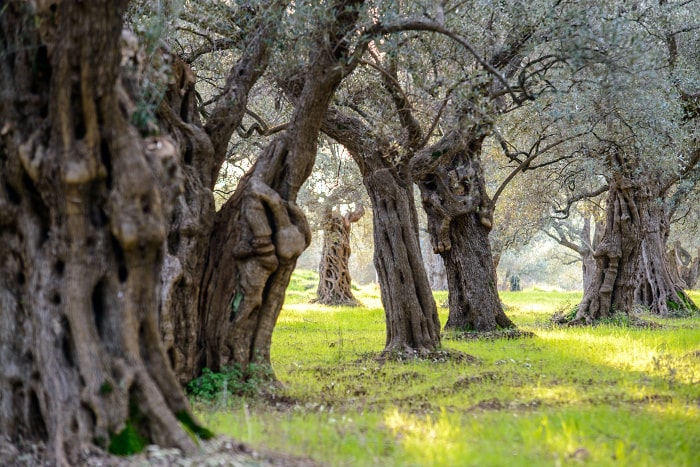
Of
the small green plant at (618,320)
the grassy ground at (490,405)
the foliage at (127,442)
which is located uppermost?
the small green plant at (618,320)

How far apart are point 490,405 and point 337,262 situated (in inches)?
713

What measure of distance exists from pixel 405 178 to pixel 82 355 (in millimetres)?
8291

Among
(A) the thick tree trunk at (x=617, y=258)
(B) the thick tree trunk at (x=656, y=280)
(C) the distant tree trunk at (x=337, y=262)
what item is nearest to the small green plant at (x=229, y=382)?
(A) the thick tree trunk at (x=617, y=258)

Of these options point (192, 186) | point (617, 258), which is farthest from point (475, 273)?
point (192, 186)

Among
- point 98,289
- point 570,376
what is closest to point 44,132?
point 98,289

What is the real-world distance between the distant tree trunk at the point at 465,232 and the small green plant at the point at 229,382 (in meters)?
7.57

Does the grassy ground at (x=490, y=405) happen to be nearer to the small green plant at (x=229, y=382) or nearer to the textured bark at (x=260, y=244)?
the small green plant at (x=229, y=382)

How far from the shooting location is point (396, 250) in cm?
1280

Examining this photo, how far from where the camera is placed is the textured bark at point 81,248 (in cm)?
562

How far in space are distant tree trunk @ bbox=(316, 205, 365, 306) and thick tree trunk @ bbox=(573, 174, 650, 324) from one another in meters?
9.95

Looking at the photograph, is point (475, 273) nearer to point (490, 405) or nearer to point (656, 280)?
point (490, 405)

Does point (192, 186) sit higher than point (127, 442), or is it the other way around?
point (192, 186)

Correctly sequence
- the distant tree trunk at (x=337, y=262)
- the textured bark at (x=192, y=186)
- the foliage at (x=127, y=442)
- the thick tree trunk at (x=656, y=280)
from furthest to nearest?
the distant tree trunk at (x=337, y=262) → the thick tree trunk at (x=656, y=280) → the textured bark at (x=192, y=186) → the foliage at (x=127, y=442)

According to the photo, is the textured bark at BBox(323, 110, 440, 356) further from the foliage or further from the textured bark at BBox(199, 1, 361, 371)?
the foliage
